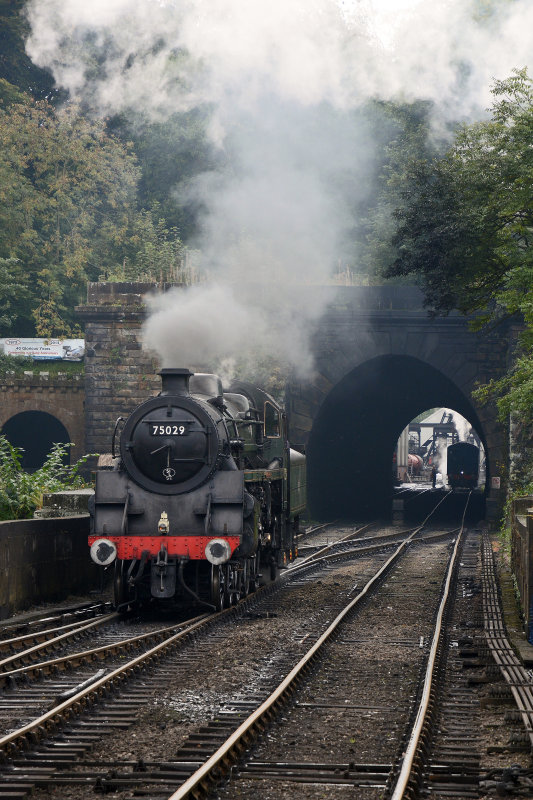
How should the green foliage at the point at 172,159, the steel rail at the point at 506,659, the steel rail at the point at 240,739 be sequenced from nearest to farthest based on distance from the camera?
the steel rail at the point at 240,739 → the steel rail at the point at 506,659 → the green foliage at the point at 172,159

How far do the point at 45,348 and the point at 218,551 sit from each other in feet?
80.5

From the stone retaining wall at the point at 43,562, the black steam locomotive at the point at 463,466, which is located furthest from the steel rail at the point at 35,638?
the black steam locomotive at the point at 463,466

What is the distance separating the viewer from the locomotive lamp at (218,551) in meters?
12.5

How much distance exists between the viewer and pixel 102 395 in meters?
28.9

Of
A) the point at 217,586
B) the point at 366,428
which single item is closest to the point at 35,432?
the point at 366,428

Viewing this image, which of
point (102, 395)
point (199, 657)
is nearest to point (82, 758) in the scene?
point (199, 657)

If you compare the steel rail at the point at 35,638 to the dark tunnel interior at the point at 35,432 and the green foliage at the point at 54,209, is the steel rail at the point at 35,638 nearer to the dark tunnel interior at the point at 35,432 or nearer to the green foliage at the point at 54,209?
the green foliage at the point at 54,209

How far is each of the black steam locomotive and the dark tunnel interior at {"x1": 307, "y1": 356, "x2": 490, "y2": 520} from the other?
10817 mm

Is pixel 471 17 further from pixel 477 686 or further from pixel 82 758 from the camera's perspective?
pixel 82 758

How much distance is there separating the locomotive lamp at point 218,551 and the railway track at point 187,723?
2.49ft

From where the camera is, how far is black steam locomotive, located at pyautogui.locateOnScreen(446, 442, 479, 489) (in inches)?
2186

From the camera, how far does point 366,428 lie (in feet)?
135

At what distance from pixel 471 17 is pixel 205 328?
18.1 m

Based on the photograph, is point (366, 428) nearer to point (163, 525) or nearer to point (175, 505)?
point (175, 505)
